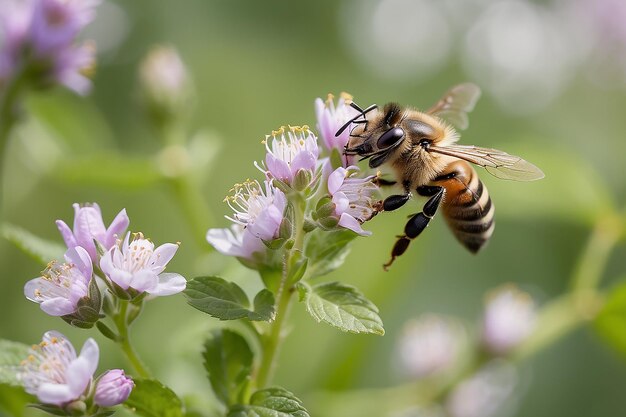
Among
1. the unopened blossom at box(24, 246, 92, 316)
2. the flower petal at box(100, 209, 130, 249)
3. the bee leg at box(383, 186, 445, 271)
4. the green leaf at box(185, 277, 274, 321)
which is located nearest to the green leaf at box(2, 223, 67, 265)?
the unopened blossom at box(24, 246, 92, 316)

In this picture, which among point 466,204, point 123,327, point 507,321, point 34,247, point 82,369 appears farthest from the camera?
point 507,321

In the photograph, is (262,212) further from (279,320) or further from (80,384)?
(80,384)

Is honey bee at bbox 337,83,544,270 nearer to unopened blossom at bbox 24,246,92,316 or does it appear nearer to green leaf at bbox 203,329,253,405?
green leaf at bbox 203,329,253,405

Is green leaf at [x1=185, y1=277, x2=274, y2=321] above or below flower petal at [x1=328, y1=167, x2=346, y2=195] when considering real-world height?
below

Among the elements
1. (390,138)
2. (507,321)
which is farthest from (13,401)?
(507,321)

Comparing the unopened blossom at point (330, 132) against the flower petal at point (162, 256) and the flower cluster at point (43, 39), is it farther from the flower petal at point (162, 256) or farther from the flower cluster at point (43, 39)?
the flower cluster at point (43, 39)

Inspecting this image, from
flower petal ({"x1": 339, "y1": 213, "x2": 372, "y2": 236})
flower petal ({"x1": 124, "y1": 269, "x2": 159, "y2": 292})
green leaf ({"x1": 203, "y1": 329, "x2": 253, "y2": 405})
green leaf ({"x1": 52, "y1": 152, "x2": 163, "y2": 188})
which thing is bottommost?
green leaf ({"x1": 203, "y1": 329, "x2": 253, "y2": 405})
